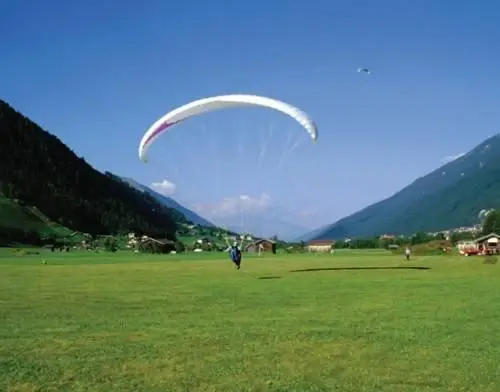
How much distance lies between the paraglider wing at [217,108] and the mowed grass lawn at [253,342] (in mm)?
9000

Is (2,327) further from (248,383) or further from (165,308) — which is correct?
(248,383)

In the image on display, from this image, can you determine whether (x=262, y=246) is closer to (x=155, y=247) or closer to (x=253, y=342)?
(x=155, y=247)

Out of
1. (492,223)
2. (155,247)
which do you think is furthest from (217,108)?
(492,223)

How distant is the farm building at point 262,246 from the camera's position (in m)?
149

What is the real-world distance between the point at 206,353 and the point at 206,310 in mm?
7010

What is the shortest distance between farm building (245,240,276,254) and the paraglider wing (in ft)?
374

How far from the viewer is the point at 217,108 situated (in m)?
Answer: 31.8

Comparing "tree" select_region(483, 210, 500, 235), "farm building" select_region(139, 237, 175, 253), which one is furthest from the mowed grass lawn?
"tree" select_region(483, 210, 500, 235)

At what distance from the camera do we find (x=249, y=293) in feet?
83.0

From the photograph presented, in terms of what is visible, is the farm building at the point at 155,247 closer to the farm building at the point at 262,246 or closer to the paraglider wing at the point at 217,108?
the farm building at the point at 262,246

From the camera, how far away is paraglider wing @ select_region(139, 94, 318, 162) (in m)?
30.4

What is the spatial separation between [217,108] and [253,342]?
769 inches

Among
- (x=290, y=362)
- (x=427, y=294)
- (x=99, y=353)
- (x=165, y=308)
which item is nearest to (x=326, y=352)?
(x=290, y=362)

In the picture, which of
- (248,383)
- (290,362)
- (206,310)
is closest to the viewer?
(248,383)
